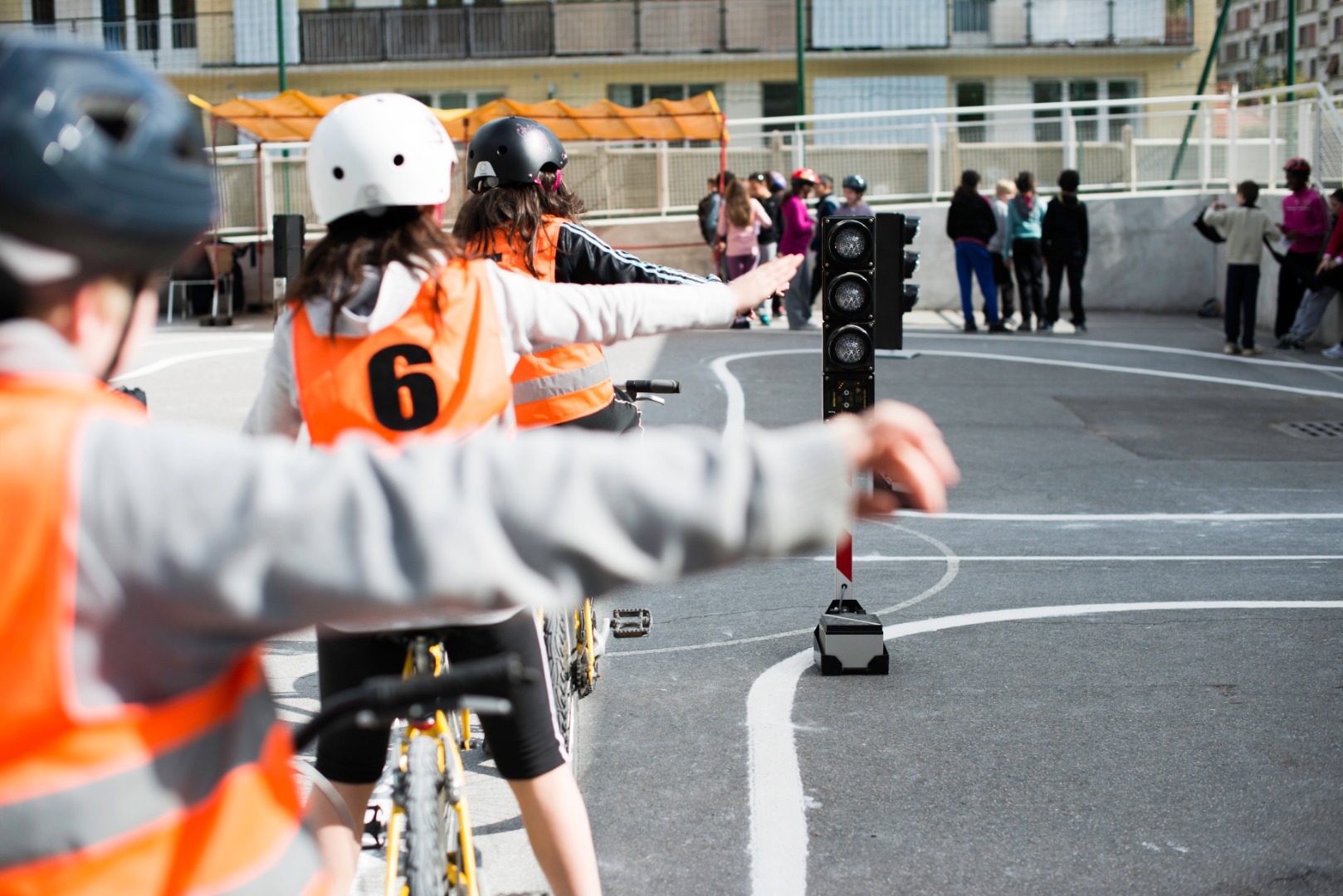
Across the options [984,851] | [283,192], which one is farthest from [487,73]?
[984,851]

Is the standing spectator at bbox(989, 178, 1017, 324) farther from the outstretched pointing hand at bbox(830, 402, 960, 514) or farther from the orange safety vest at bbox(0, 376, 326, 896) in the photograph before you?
the orange safety vest at bbox(0, 376, 326, 896)

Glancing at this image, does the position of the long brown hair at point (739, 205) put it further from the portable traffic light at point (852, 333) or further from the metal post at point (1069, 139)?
the portable traffic light at point (852, 333)

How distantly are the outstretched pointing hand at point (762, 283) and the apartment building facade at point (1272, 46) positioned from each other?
82663mm

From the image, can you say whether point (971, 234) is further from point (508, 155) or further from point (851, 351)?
point (508, 155)

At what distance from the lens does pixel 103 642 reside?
124 cm

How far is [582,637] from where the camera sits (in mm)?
5395

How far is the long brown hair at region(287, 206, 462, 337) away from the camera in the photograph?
273 centimetres

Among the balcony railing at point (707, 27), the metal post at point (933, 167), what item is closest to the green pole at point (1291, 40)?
the metal post at point (933, 167)

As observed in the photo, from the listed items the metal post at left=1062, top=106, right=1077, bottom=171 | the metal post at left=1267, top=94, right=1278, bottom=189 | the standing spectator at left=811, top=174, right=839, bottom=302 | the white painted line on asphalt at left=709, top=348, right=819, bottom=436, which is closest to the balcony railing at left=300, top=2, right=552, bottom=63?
the metal post at left=1062, top=106, right=1077, bottom=171

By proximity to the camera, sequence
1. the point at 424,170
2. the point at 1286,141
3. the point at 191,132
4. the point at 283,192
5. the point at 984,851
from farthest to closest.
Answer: the point at 283,192 < the point at 1286,141 < the point at 984,851 < the point at 424,170 < the point at 191,132

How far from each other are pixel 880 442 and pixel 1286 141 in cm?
2037

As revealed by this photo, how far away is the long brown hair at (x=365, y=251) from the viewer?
273 cm

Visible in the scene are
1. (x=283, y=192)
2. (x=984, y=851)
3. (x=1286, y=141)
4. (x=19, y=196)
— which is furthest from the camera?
(x=283, y=192)

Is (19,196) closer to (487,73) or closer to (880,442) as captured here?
(880,442)
